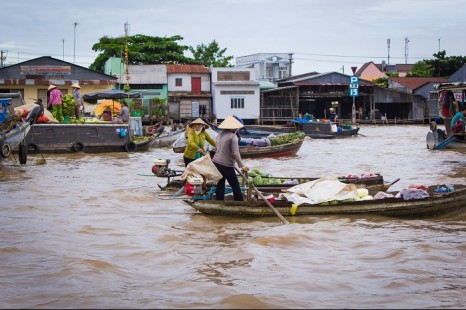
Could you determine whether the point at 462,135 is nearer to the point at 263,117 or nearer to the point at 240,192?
the point at 240,192

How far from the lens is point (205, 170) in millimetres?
9711

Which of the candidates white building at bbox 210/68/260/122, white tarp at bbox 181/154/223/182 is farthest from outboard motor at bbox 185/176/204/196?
white building at bbox 210/68/260/122

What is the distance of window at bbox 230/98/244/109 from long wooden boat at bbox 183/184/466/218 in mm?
36766

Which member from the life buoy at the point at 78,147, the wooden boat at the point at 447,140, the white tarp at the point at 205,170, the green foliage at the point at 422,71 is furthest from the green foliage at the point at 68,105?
the green foliage at the point at 422,71

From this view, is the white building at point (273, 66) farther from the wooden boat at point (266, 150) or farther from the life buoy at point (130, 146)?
the wooden boat at point (266, 150)

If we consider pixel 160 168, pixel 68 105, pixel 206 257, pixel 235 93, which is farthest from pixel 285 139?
pixel 235 93

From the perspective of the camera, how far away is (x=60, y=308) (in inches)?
221

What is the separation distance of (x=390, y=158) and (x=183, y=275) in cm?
1648

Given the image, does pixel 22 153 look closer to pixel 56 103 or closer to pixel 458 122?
pixel 56 103

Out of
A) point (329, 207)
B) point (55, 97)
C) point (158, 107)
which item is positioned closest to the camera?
point (329, 207)

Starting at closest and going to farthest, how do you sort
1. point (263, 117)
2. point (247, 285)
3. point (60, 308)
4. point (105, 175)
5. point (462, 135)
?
point (60, 308), point (247, 285), point (105, 175), point (462, 135), point (263, 117)

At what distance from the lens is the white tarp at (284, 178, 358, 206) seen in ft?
31.5

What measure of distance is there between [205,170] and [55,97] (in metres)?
12.9

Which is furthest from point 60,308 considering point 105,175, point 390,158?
point 390,158
